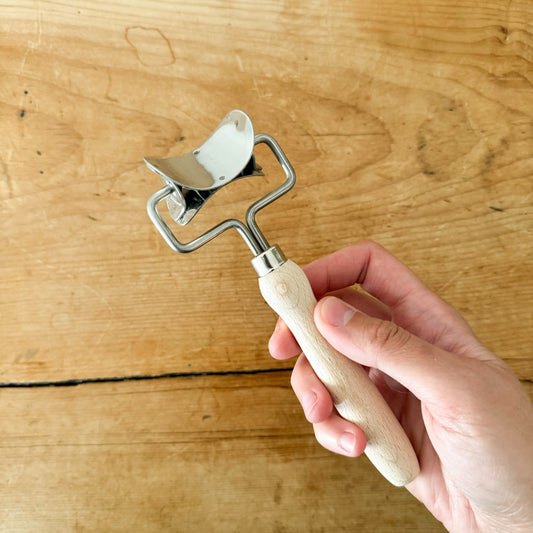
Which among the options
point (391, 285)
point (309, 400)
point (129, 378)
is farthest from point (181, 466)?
point (391, 285)

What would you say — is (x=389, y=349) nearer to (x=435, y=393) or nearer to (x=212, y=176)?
(x=435, y=393)

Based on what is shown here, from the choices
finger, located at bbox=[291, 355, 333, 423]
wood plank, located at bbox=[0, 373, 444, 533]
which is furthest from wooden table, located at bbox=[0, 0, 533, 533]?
finger, located at bbox=[291, 355, 333, 423]

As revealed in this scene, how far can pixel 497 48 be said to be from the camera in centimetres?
69

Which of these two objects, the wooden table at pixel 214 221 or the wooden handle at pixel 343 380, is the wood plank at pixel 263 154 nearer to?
the wooden table at pixel 214 221

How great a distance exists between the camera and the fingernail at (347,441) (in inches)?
20.0

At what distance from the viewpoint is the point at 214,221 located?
68 centimetres

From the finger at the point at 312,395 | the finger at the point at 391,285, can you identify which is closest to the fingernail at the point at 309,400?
the finger at the point at 312,395

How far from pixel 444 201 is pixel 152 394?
47 cm

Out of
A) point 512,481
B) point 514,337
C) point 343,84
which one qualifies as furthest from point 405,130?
point 512,481

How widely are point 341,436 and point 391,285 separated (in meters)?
0.18

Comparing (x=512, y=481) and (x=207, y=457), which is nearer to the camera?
(x=512, y=481)

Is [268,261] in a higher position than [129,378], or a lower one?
higher

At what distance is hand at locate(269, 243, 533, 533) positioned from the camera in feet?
1.56

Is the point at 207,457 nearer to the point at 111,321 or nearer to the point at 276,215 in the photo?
the point at 111,321
